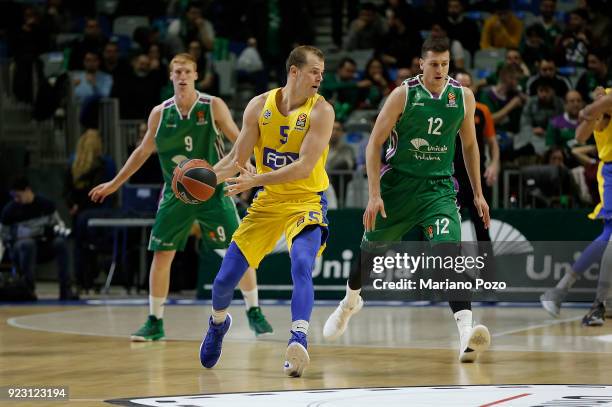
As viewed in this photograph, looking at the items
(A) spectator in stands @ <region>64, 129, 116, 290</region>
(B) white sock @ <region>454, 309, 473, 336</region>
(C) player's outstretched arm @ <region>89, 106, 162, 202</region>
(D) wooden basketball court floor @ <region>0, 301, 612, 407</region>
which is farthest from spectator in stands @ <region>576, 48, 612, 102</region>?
(B) white sock @ <region>454, 309, 473, 336</region>

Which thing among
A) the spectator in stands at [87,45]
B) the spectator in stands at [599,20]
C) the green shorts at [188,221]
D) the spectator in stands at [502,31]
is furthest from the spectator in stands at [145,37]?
the green shorts at [188,221]

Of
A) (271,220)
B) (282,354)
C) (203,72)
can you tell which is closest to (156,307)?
(282,354)

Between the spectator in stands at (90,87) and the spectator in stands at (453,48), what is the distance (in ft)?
16.7

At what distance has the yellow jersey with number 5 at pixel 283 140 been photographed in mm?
8195

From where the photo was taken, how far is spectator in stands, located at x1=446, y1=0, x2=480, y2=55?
1889cm

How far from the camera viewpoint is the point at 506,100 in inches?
646

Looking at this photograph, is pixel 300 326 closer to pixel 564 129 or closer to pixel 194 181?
pixel 194 181

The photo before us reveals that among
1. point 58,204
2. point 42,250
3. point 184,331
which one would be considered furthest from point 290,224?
point 58,204

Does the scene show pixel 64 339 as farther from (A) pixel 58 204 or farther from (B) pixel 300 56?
(A) pixel 58 204

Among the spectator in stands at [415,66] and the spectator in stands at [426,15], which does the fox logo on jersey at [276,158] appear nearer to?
the spectator in stands at [415,66]

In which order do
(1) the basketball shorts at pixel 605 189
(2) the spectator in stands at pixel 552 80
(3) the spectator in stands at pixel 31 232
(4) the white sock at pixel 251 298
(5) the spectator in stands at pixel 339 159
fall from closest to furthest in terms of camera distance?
(4) the white sock at pixel 251 298, (1) the basketball shorts at pixel 605 189, (3) the spectator in stands at pixel 31 232, (5) the spectator in stands at pixel 339 159, (2) the spectator in stands at pixel 552 80

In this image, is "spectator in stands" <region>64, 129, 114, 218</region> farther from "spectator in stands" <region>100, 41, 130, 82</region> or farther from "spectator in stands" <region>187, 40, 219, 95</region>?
"spectator in stands" <region>100, 41, 130, 82</region>

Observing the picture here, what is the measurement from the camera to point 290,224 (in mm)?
8242

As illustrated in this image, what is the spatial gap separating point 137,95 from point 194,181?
418 inches
